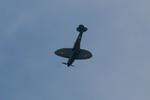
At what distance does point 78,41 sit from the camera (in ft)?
273

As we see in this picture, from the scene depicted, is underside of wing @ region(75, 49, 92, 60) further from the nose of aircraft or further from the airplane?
the nose of aircraft

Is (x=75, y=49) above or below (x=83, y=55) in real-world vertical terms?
above

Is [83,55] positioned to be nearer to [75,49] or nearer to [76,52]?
[76,52]

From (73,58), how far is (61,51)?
424 centimetres

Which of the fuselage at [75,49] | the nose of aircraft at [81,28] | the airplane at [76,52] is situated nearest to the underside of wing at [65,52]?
the airplane at [76,52]

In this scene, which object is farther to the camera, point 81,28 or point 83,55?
point 81,28

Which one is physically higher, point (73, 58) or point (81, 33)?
point (81, 33)

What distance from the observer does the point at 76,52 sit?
84625 mm

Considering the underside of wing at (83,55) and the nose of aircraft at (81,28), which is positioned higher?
the nose of aircraft at (81,28)

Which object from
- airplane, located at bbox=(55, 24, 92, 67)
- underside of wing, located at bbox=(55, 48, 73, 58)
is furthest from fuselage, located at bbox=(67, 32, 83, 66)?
underside of wing, located at bbox=(55, 48, 73, 58)

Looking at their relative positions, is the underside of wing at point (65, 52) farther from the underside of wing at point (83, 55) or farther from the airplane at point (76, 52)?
the underside of wing at point (83, 55)

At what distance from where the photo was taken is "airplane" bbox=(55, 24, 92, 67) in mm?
84175

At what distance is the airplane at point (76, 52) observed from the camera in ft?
Answer: 276

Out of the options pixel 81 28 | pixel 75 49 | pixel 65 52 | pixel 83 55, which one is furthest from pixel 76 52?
pixel 81 28
